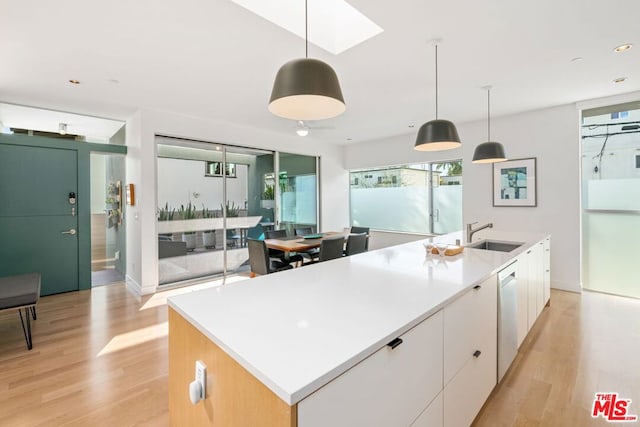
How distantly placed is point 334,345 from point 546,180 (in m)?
4.89

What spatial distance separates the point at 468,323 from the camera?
1548mm

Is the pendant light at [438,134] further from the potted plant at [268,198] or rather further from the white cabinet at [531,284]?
the potted plant at [268,198]

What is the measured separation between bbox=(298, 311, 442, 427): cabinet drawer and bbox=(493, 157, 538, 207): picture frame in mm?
4262

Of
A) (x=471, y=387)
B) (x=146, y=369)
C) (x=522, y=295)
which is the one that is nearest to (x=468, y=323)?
(x=471, y=387)

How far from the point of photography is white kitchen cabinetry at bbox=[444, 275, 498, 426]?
1.37 meters

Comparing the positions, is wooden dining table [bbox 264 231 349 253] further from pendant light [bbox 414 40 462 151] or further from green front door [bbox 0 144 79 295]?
green front door [bbox 0 144 79 295]

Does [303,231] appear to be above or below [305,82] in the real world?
below

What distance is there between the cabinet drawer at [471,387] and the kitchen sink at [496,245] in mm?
1278

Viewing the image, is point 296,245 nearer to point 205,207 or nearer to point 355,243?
point 355,243

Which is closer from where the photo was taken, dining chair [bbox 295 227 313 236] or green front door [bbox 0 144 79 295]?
green front door [bbox 0 144 79 295]

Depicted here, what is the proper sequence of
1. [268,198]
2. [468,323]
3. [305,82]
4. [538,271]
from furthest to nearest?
1. [268,198]
2. [538,271]
3. [468,323]
4. [305,82]

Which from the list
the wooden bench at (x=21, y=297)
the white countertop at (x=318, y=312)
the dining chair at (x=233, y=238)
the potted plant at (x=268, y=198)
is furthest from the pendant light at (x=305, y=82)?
the potted plant at (x=268, y=198)

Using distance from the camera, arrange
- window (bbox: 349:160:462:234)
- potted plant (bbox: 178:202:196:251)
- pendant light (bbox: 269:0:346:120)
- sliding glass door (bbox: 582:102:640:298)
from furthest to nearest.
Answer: window (bbox: 349:160:462:234) < potted plant (bbox: 178:202:196:251) < sliding glass door (bbox: 582:102:640:298) < pendant light (bbox: 269:0:346:120)

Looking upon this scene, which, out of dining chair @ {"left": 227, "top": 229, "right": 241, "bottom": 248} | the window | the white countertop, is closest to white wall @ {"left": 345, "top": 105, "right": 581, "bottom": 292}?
the window
